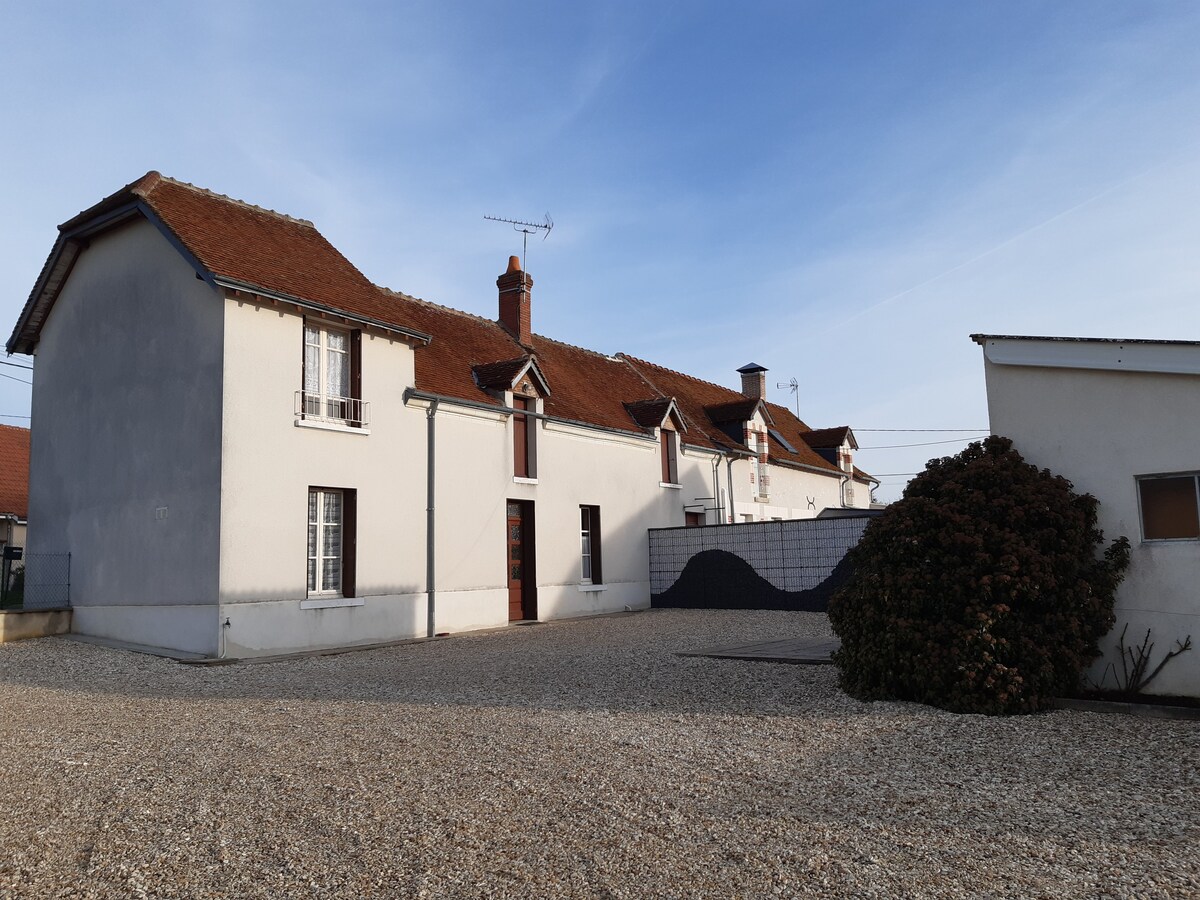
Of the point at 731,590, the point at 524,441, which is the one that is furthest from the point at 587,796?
the point at 731,590

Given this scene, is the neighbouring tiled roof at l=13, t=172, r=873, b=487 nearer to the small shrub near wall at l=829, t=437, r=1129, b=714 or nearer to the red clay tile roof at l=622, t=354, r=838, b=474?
the red clay tile roof at l=622, t=354, r=838, b=474

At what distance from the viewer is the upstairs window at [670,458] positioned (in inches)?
917

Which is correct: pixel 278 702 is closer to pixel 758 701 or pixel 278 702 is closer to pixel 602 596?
pixel 758 701

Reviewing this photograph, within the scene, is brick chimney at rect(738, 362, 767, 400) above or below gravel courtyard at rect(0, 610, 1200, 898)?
above

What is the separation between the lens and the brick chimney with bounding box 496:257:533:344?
22.6m

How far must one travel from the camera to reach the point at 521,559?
18.9 metres

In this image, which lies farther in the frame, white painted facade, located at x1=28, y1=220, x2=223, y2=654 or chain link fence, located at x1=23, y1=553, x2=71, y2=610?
chain link fence, located at x1=23, y1=553, x2=71, y2=610

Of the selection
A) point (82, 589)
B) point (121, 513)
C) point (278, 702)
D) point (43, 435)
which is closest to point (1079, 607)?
point (278, 702)

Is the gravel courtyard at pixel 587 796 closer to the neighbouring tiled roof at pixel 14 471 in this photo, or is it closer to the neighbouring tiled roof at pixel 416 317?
the neighbouring tiled roof at pixel 416 317

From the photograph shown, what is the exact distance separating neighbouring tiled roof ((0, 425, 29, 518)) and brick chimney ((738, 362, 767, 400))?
2177cm

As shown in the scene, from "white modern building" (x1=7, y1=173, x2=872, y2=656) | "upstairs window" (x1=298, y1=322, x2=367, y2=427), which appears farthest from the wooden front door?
"upstairs window" (x1=298, y1=322, x2=367, y2=427)

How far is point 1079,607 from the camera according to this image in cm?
809

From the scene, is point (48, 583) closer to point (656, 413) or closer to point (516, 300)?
point (516, 300)

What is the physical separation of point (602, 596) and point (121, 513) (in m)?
9.99
